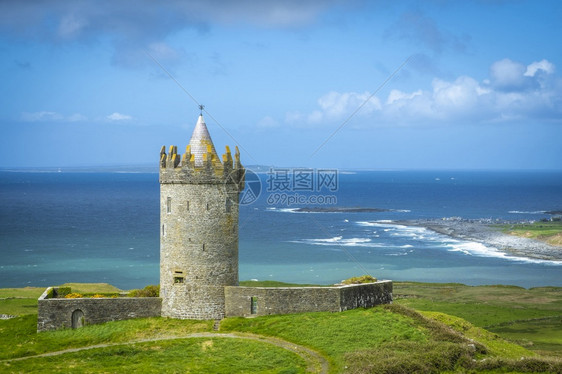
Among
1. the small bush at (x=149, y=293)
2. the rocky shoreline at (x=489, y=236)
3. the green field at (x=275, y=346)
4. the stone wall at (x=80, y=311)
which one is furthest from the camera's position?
the rocky shoreline at (x=489, y=236)

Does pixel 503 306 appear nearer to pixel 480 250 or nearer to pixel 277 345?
pixel 277 345

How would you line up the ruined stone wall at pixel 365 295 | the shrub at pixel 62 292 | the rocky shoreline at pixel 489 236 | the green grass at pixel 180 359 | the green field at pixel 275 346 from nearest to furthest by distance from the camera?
the green grass at pixel 180 359 < the green field at pixel 275 346 < the ruined stone wall at pixel 365 295 < the shrub at pixel 62 292 < the rocky shoreline at pixel 489 236

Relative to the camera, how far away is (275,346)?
27672mm

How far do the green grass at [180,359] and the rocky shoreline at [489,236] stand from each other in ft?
266

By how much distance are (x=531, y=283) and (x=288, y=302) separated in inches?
2292

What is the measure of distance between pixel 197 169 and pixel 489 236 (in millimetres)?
97226

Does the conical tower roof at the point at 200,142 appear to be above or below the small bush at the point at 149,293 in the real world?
above

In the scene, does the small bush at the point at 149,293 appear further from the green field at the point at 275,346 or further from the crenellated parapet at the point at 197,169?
the crenellated parapet at the point at 197,169

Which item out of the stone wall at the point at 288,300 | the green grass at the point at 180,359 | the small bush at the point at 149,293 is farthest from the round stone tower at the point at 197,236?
the green grass at the point at 180,359

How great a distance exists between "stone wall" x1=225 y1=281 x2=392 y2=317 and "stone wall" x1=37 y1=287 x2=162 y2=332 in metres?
4.91

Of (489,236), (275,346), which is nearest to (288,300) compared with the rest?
(275,346)

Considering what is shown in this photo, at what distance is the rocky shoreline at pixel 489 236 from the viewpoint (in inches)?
4013

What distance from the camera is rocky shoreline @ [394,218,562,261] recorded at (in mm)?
101938

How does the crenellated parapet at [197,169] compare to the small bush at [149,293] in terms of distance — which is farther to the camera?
the small bush at [149,293]
